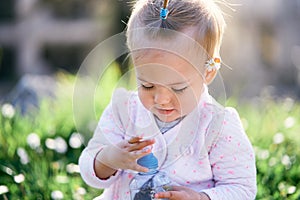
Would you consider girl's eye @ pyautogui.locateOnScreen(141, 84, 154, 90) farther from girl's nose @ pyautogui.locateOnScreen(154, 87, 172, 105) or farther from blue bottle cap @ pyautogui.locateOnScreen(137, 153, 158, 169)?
blue bottle cap @ pyautogui.locateOnScreen(137, 153, 158, 169)

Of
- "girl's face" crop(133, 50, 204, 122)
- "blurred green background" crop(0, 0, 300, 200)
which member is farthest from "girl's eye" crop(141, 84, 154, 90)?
"blurred green background" crop(0, 0, 300, 200)

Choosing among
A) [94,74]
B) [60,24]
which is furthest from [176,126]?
[60,24]

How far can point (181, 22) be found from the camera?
234cm

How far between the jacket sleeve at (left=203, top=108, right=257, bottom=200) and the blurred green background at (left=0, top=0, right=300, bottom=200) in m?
0.44

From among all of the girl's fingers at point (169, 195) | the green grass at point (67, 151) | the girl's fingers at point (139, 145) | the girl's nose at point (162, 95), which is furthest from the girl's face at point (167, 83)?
the green grass at point (67, 151)

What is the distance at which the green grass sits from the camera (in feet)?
10.4

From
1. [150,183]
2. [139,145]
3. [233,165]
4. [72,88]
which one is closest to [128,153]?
[139,145]

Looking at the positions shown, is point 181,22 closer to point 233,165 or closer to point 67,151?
point 233,165

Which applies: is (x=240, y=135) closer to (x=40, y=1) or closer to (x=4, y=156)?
(x=4, y=156)

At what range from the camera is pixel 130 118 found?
2.61 meters

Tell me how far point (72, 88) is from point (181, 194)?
108 inches

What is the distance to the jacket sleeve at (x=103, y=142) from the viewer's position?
8.54ft

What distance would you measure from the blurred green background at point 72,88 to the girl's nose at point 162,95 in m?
0.30

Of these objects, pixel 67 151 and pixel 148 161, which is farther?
pixel 67 151
